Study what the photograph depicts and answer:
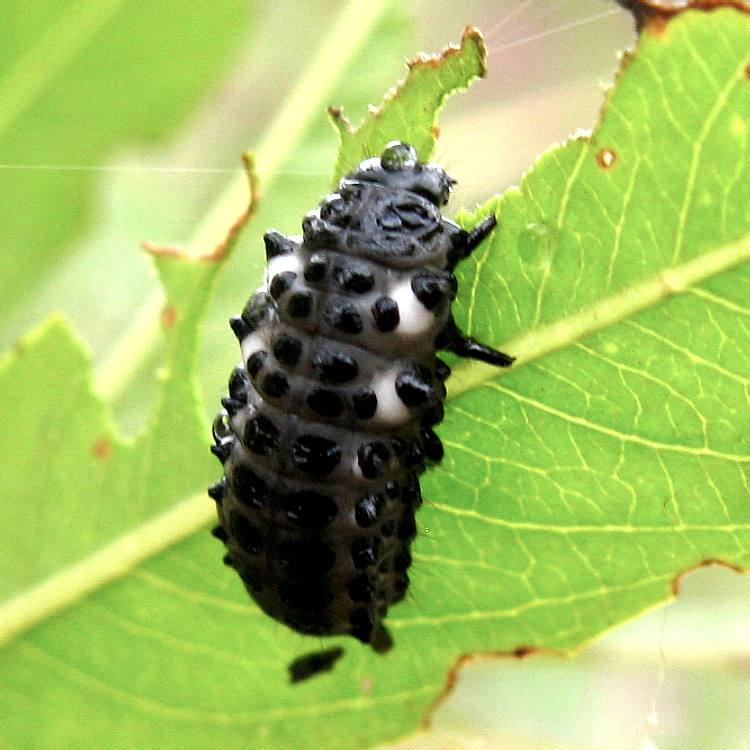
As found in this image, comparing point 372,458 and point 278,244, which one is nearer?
point 372,458

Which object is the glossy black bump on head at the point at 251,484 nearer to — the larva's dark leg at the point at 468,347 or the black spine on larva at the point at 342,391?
the black spine on larva at the point at 342,391

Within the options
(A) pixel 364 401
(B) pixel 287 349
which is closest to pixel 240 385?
(B) pixel 287 349

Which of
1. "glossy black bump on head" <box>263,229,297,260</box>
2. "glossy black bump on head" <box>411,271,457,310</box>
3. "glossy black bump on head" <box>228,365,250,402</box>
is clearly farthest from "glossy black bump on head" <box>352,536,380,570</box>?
"glossy black bump on head" <box>263,229,297,260</box>

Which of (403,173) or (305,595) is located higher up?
(403,173)

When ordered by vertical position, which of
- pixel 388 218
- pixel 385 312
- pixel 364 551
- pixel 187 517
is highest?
pixel 388 218

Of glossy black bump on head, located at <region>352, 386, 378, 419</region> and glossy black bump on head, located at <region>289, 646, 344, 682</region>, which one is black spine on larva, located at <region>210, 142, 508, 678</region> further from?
glossy black bump on head, located at <region>289, 646, 344, 682</region>

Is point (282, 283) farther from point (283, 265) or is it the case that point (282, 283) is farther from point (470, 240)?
point (470, 240)

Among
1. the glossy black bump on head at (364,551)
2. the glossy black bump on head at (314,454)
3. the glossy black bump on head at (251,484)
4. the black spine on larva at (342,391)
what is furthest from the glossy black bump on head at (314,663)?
the glossy black bump on head at (314,454)
